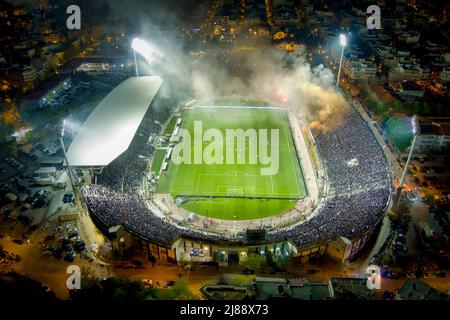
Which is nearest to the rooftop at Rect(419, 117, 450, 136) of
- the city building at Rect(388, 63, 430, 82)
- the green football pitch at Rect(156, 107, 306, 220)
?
the city building at Rect(388, 63, 430, 82)

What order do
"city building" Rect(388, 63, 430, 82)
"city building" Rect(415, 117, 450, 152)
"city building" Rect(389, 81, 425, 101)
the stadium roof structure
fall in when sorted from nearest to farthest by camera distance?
1. the stadium roof structure
2. "city building" Rect(415, 117, 450, 152)
3. "city building" Rect(389, 81, 425, 101)
4. "city building" Rect(388, 63, 430, 82)

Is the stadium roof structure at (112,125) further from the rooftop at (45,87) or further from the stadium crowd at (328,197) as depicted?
the rooftop at (45,87)

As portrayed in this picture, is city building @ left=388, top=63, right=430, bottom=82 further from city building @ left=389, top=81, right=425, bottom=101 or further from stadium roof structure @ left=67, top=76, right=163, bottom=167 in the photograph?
stadium roof structure @ left=67, top=76, right=163, bottom=167

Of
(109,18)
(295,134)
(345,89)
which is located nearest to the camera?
(295,134)

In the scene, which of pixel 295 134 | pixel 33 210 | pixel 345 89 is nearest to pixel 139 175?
pixel 33 210
